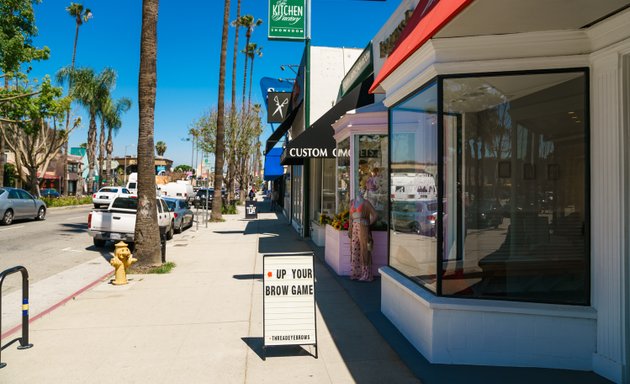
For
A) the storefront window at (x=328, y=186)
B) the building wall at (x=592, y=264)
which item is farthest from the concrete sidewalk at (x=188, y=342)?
the storefront window at (x=328, y=186)

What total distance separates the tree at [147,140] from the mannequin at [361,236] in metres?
4.71

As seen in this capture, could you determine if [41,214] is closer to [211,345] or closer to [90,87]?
[90,87]

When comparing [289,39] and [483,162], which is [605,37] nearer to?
[483,162]

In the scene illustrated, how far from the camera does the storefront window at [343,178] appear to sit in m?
10.9

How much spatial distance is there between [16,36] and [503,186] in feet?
61.4

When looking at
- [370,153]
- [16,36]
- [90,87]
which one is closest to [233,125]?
[90,87]

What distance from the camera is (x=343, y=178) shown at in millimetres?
11289

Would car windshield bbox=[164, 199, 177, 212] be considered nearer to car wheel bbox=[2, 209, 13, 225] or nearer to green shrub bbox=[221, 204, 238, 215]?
car wheel bbox=[2, 209, 13, 225]

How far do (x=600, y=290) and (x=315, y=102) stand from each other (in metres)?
12.9

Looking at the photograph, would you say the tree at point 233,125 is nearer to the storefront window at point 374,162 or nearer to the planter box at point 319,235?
the planter box at point 319,235

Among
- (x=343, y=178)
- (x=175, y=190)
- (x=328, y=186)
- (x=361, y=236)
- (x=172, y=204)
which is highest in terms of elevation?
(x=175, y=190)

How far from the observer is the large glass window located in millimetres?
5113

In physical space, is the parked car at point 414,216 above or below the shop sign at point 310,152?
below

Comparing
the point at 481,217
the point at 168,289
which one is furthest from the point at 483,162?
the point at 168,289
